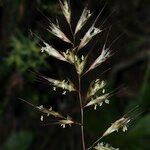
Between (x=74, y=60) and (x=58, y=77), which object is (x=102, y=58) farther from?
(x=58, y=77)

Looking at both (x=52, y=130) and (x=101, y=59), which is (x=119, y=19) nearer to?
(x=52, y=130)

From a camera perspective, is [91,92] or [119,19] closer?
[91,92]

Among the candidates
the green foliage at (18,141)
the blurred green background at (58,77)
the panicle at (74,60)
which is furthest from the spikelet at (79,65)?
the green foliage at (18,141)

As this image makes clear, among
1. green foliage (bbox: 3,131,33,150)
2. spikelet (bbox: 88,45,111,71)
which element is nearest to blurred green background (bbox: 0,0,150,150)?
green foliage (bbox: 3,131,33,150)

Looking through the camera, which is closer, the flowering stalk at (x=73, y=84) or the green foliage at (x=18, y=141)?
the flowering stalk at (x=73, y=84)

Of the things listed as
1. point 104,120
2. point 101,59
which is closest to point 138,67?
point 104,120

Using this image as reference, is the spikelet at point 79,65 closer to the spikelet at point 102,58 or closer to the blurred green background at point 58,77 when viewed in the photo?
the spikelet at point 102,58

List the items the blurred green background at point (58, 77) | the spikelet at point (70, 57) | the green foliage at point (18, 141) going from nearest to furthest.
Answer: the spikelet at point (70, 57) < the blurred green background at point (58, 77) < the green foliage at point (18, 141)

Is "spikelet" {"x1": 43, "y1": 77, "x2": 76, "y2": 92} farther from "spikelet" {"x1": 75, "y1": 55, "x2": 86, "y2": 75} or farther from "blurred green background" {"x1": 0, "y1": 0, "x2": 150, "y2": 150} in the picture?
"blurred green background" {"x1": 0, "y1": 0, "x2": 150, "y2": 150}
